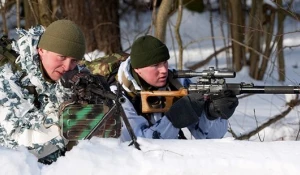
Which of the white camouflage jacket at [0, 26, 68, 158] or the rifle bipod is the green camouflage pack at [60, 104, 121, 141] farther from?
the white camouflage jacket at [0, 26, 68, 158]

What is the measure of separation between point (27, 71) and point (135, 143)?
100cm

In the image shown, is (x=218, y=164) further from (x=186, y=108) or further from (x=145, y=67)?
(x=145, y=67)

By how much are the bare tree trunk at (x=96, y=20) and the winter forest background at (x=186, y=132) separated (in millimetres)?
12

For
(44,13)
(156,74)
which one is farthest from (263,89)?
(44,13)

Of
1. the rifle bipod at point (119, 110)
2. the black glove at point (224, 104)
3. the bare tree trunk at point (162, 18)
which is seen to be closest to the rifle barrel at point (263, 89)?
the black glove at point (224, 104)

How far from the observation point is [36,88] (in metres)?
4.07

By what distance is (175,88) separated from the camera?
4.65 metres

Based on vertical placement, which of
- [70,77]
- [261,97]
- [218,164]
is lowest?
[261,97]

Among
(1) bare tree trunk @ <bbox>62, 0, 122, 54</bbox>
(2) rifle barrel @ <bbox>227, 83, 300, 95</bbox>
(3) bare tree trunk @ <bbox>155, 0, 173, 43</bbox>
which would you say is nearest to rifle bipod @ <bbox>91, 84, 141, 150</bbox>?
(2) rifle barrel @ <bbox>227, 83, 300, 95</bbox>

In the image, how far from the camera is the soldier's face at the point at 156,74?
182 inches

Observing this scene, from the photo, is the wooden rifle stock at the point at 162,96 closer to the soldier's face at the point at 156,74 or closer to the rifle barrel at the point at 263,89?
the soldier's face at the point at 156,74

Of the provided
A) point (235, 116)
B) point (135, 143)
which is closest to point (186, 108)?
point (135, 143)

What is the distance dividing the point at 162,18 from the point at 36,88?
3479mm

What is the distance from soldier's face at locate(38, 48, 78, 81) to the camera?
4.07m
